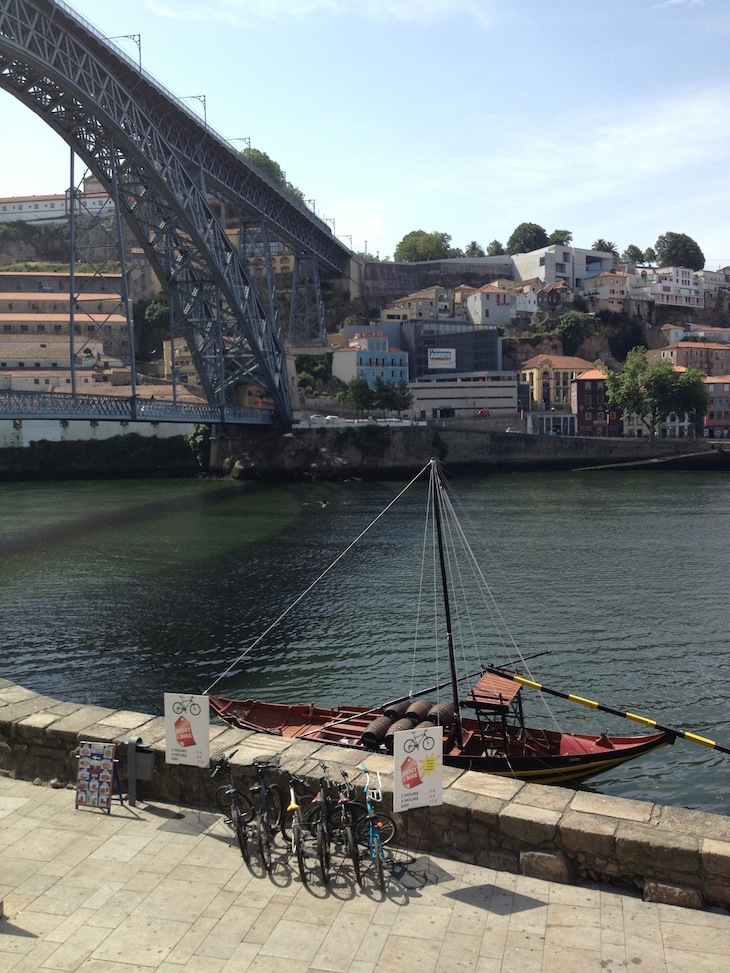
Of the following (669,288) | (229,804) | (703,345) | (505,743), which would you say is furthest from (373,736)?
(669,288)

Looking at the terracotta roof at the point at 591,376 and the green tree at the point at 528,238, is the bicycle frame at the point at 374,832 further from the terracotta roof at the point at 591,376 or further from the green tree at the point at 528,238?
the green tree at the point at 528,238

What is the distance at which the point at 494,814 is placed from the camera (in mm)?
8984

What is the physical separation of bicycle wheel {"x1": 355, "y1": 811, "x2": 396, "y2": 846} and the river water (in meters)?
9.82

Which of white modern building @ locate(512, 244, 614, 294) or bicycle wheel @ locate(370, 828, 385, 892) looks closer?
bicycle wheel @ locate(370, 828, 385, 892)

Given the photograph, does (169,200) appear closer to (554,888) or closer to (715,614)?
(715,614)

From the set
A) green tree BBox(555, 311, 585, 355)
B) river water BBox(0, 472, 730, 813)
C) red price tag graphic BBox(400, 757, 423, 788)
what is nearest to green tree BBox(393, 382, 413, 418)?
green tree BBox(555, 311, 585, 355)

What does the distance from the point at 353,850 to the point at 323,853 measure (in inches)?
11.5

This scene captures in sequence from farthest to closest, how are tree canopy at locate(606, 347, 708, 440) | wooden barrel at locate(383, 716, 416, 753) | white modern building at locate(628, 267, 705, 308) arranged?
white modern building at locate(628, 267, 705, 308) → tree canopy at locate(606, 347, 708, 440) → wooden barrel at locate(383, 716, 416, 753)

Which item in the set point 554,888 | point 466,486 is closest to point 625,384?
point 466,486

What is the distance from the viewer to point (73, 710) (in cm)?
1166

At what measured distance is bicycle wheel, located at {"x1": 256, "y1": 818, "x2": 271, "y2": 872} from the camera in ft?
29.6

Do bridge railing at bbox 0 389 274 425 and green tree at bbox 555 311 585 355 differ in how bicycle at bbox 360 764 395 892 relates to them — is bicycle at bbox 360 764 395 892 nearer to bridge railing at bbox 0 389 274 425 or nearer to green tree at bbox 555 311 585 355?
bridge railing at bbox 0 389 274 425

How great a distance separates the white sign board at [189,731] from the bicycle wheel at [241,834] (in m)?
0.76

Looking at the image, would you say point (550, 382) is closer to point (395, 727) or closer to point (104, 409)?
point (104, 409)
